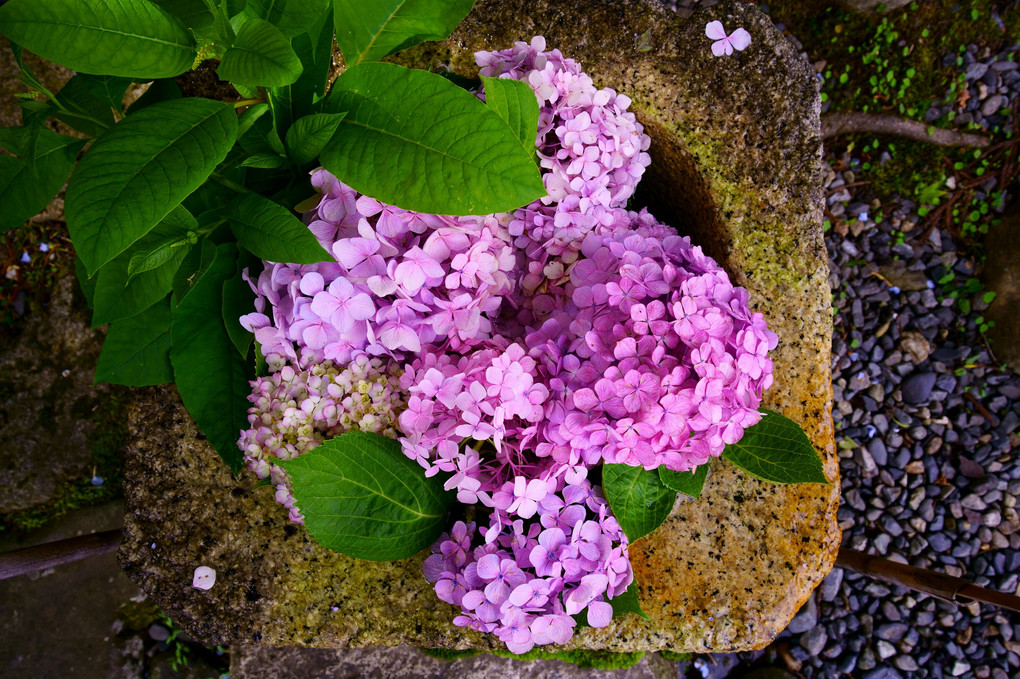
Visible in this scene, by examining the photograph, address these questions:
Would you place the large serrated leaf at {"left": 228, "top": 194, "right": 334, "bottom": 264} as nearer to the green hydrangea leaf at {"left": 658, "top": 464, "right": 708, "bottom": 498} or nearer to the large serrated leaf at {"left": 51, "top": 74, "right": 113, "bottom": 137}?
the large serrated leaf at {"left": 51, "top": 74, "right": 113, "bottom": 137}

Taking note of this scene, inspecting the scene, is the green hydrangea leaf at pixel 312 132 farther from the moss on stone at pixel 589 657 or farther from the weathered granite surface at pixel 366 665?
the weathered granite surface at pixel 366 665

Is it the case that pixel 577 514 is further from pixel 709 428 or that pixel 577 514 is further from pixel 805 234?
pixel 805 234

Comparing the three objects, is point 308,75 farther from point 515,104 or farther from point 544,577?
point 544,577

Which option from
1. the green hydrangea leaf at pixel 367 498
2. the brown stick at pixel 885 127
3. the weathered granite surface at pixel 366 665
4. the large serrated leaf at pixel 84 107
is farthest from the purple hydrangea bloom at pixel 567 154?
the brown stick at pixel 885 127

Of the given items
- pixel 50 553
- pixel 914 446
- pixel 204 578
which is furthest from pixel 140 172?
pixel 914 446

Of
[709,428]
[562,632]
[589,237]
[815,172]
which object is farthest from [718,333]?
[815,172]

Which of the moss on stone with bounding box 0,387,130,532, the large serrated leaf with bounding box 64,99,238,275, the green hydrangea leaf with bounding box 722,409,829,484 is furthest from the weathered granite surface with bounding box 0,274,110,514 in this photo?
the green hydrangea leaf with bounding box 722,409,829,484
